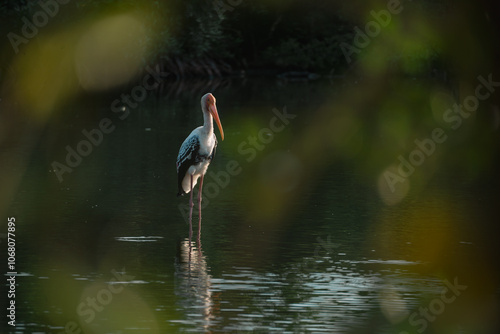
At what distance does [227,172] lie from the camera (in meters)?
19.7

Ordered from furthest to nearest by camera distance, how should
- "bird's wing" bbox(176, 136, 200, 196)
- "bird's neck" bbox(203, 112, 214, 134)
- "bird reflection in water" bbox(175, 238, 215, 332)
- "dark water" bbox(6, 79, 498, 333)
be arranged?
"bird's neck" bbox(203, 112, 214, 134), "bird's wing" bbox(176, 136, 200, 196), "dark water" bbox(6, 79, 498, 333), "bird reflection in water" bbox(175, 238, 215, 332)

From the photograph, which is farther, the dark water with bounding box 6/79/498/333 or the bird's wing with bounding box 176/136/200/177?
the bird's wing with bounding box 176/136/200/177

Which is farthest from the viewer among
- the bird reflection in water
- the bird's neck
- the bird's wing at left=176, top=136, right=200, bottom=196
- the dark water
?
the bird's neck

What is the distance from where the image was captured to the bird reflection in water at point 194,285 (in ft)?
32.0

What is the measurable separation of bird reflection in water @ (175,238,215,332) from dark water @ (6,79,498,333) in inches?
0.7

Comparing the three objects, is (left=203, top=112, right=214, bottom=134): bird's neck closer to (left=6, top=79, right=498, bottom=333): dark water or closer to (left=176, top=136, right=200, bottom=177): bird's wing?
(left=176, top=136, right=200, bottom=177): bird's wing

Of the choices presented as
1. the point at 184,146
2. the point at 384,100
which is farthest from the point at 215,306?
the point at 384,100

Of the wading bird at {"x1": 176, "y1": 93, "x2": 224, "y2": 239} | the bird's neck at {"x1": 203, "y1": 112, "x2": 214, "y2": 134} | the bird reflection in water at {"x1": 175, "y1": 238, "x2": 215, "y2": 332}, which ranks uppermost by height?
the bird's neck at {"x1": 203, "y1": 112, "x2": 214, "y2": 134}

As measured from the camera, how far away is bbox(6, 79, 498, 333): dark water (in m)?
9.97

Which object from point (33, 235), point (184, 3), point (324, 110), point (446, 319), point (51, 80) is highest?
point (184, 3)

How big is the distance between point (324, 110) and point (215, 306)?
2458cm

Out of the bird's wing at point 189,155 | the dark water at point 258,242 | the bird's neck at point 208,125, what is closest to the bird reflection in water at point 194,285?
the dark water at point 258,242

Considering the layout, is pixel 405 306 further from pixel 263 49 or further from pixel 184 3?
pixel 263 49

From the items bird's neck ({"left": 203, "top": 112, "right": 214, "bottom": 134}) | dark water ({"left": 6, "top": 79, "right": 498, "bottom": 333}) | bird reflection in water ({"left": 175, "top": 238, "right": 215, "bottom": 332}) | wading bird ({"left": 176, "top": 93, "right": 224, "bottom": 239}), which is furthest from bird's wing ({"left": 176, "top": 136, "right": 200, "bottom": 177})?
bird reflection in water ({"left": 175, "top": 238, "right": 215, "bottom": 332})
